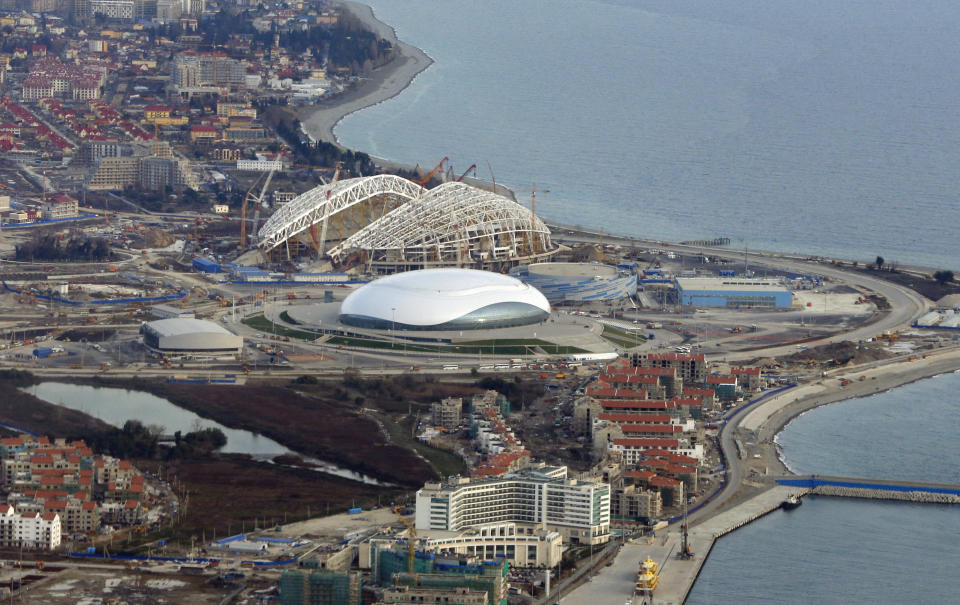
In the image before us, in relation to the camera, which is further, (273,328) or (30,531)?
(273,328)

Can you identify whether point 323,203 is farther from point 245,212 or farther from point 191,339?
point 191,339

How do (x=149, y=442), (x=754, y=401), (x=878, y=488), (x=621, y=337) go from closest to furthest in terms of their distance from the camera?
(x=878, y=488) → (x=149, y=442) → (x=754, y=401) → (x=621, y=337)

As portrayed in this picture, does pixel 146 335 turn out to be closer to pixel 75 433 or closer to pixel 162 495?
pixel 75 433

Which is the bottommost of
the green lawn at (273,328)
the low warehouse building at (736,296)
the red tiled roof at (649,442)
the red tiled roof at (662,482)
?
the red tiled roof at (662,482)

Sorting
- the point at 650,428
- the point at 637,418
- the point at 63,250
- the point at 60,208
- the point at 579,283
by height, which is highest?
the point at 60,208

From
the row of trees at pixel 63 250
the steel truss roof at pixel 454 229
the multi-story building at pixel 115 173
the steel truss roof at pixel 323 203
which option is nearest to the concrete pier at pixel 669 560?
the steel truss roof at pixel 454 229

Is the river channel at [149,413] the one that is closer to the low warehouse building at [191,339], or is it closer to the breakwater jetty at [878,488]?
the low warehouse building at [191,339]

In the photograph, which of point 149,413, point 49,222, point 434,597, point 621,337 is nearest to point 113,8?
point 49,222

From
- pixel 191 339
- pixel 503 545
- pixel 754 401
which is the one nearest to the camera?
pixel 503 545
